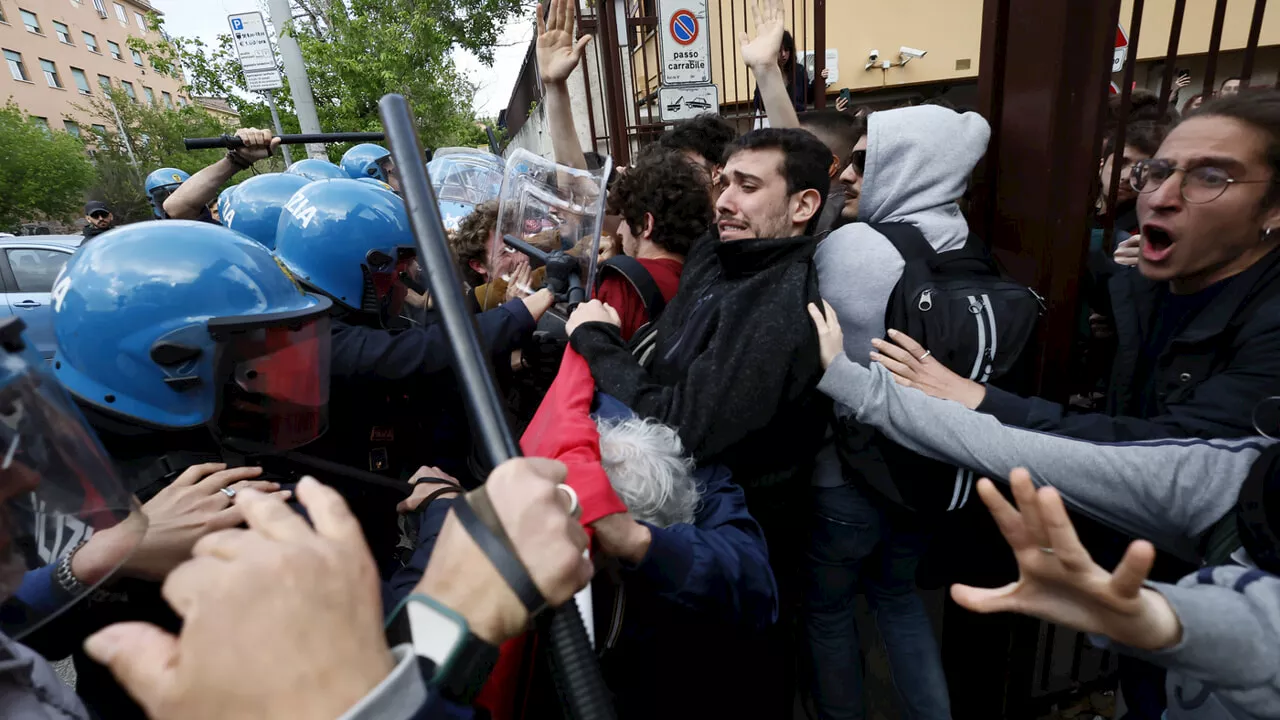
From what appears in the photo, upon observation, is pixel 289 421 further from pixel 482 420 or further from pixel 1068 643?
pixel 1068 643

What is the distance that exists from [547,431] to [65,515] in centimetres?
87

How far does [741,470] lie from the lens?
1689mm

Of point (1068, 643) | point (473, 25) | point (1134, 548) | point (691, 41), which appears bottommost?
→ point (1068, 643)

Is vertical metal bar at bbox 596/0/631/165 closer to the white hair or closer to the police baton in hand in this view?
the white hair

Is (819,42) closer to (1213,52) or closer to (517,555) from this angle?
(1213,52)

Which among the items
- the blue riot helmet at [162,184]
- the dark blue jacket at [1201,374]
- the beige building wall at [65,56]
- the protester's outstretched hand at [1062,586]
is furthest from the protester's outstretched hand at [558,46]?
the beige building wall at [65,56]

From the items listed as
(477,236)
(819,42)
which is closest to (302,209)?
(477,236)

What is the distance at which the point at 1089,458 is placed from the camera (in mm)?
1371

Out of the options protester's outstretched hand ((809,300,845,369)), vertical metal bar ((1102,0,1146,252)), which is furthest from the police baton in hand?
vertical metal bar ((1102,0,1146,252))

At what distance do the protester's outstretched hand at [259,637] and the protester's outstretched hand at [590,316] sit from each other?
46.7 inches

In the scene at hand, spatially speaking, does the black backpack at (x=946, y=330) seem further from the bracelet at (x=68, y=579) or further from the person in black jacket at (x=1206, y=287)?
the bracelet at (x=68, y=579)

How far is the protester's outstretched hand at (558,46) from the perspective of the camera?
3.00 metres

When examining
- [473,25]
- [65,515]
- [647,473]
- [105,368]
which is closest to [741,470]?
[647,473]

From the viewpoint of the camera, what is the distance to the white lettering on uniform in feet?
7.23
